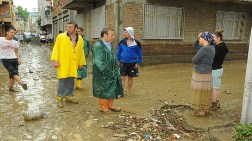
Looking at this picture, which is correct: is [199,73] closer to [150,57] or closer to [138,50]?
[138,50]

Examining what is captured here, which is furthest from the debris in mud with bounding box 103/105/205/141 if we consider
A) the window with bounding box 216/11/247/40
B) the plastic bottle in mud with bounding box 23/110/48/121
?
the window with bounding box 216/11/247/40

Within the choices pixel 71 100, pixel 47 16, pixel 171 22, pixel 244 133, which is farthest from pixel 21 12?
pixel 244 133

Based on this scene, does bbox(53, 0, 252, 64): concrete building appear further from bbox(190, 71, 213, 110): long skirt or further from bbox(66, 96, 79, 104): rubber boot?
bbox(190, 71, 213, 110): long skirt

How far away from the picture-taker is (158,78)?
9.26 meters

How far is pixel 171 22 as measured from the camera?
12.5 m

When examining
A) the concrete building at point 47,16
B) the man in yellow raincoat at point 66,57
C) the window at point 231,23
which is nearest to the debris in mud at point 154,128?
the man in yellow raincoat at point 66,57

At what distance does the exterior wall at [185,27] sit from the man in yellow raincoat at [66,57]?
5.99 meters

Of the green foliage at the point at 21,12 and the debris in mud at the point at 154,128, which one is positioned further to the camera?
the green foliage at the point at 21,12

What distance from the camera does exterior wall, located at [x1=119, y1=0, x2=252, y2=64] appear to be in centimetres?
1142

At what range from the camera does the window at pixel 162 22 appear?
11.8 meters

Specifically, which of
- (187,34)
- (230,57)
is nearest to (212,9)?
(187,34)

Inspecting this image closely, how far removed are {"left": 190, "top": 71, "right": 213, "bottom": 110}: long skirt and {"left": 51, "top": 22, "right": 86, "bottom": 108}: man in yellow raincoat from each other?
242 centimetres

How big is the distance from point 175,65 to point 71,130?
8.79 metres

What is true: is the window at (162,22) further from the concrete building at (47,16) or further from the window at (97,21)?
the concrete building at (47,16)
